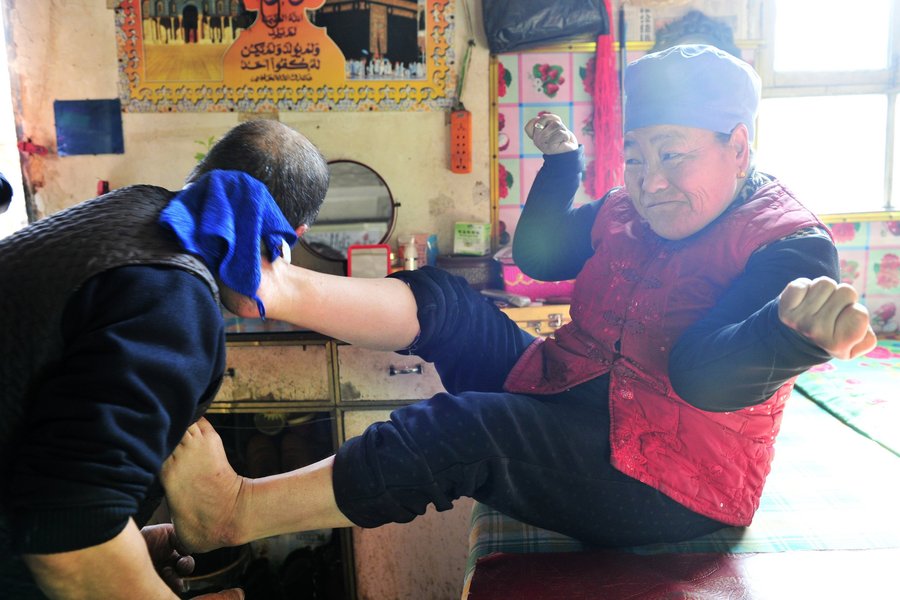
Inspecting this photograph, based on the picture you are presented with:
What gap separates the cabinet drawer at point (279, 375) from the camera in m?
2.04

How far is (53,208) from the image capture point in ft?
8.48

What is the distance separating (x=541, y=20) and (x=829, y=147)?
1262 mm

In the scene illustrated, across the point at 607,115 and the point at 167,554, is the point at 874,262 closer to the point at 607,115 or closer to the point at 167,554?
the point at 607,115

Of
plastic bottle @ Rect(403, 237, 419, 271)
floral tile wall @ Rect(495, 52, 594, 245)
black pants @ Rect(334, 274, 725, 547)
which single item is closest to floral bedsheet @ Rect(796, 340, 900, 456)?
black pants @ Rect(334, 274, 725, 547)

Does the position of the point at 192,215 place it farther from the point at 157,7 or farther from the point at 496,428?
the point at 157,7

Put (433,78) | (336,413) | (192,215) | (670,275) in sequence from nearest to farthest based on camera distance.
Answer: (192,215) < (670,275) < (336,413) < (433,78)

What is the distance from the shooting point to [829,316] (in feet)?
2.56

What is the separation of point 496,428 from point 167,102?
80.1 inches

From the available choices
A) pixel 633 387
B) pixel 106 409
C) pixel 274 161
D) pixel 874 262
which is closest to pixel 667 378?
pixel 633 387

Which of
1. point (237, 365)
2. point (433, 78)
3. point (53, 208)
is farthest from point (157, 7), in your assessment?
point (237, 365)

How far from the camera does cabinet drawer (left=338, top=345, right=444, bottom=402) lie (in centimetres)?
202

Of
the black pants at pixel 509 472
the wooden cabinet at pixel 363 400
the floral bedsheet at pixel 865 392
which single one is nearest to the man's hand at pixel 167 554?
the black pants at pixel 509 472

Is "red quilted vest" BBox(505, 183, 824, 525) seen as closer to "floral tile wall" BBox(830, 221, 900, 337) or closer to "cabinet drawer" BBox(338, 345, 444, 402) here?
"cabinet drawer" BBox(338, 345, 444, 402)

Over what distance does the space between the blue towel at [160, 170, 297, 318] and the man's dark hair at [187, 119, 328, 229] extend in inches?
1.7
